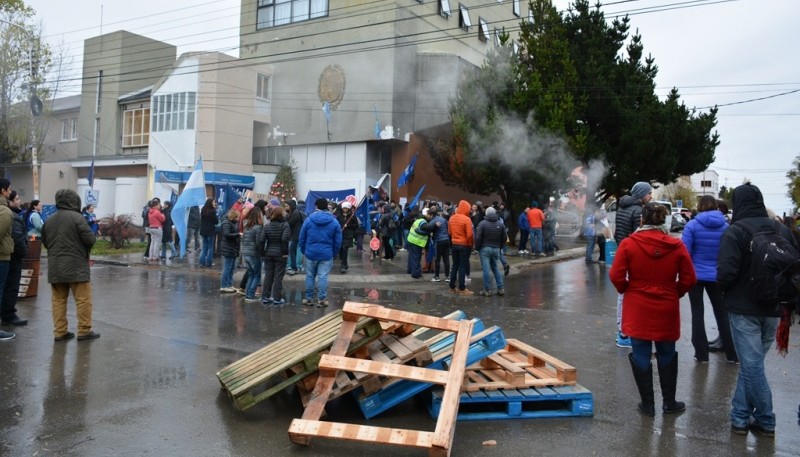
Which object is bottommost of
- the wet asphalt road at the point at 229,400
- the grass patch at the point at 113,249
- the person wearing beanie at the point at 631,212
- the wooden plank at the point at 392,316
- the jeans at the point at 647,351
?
the wet asphalt road at the point at 229,400

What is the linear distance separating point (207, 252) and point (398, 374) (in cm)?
1177

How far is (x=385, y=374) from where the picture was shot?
13.8 ft

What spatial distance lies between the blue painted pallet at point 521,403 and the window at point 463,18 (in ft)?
97.5

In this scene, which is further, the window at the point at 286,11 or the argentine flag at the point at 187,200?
the window at the point at 286,11

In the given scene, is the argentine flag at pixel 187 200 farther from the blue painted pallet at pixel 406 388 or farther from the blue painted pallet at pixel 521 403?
the blue painted pallet at pixel 521 403

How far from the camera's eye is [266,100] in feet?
101

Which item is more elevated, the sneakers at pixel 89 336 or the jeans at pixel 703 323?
the jeans at pixel 703 323

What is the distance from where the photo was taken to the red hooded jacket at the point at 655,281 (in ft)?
15.5

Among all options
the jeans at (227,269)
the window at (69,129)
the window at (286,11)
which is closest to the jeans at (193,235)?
the jeans at (227,269)

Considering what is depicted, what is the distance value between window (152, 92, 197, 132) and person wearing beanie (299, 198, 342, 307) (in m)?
21.2

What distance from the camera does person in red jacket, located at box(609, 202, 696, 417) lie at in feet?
15.5

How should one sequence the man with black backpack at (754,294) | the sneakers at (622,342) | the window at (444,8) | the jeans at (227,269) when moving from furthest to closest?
the window at (444,8) → the jeans at (227,269) → the sneakers at (622,342) → the man with black backpack at (754,294)

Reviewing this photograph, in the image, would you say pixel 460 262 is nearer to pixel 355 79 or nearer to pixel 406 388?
pixel 406 388

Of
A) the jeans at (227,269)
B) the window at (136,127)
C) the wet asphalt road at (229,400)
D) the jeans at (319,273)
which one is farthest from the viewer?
the window at (136,127)
